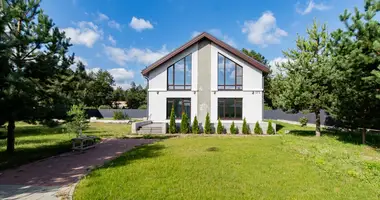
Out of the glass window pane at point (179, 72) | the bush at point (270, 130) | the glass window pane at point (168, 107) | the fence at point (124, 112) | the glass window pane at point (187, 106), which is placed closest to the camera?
the bush at point (270, 130)

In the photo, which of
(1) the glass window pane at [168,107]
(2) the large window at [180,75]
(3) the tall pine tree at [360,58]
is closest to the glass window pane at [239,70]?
(2) the large window at [180,75]

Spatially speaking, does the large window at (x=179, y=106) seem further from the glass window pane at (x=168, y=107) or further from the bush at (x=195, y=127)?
the bush at (x=195, y=127)

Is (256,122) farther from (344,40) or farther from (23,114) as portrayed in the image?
(23,114)

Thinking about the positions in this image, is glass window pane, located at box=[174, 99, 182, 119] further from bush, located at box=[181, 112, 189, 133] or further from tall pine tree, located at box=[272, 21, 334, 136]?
tall pine tree, located at box=[272, 21, 334, 136]

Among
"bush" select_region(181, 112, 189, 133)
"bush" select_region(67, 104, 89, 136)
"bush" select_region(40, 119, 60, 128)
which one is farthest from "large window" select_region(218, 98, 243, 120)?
"bush" select_region(40, 119, 60, 128)

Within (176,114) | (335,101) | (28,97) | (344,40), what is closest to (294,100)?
(335,101)

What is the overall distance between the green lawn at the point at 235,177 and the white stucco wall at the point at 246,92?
371 inches

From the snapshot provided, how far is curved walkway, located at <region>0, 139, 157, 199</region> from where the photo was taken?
5012 millimetres

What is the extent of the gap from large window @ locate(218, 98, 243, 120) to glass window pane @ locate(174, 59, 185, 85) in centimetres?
361

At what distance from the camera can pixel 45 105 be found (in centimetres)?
912

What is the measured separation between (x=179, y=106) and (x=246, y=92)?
565 cm

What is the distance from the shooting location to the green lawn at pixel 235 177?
4902 mm

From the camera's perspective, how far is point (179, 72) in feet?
63.2

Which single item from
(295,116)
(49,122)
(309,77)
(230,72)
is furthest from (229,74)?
(49,122)
